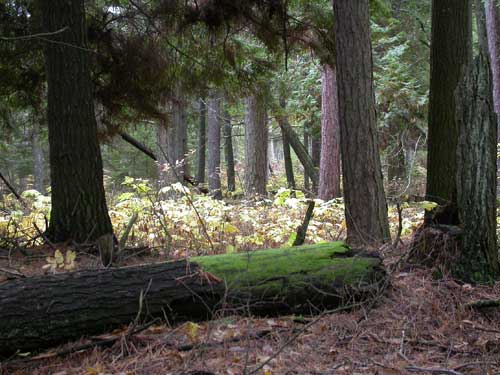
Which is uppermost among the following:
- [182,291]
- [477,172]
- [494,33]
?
[494,33]

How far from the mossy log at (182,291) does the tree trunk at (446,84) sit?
227cm

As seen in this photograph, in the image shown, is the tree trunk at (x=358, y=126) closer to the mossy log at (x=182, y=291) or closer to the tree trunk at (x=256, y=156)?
the mossy log at (x=182, y=291)

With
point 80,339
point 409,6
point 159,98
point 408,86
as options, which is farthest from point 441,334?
point 409,6

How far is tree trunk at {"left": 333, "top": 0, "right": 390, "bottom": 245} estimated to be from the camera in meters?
6.04

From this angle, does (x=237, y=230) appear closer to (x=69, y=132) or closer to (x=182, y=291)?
(x=69, y=132)

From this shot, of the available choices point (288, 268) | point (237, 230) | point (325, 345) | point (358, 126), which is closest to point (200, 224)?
point (237, 230)

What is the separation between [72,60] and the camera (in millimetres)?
6098

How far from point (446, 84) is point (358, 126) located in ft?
3.83

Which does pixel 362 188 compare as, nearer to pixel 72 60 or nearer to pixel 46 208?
pixel 72 60

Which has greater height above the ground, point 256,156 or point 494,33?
point 494,33

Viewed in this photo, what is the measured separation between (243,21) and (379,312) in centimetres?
491

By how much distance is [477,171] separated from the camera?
4.21 m

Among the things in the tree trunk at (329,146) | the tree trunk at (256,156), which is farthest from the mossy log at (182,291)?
the tree trunk at (256,156)

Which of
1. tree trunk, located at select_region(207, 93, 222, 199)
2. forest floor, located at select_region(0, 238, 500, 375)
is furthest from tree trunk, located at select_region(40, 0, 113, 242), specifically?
tree trunk, located at select_region(207, 93, 222, 199)
